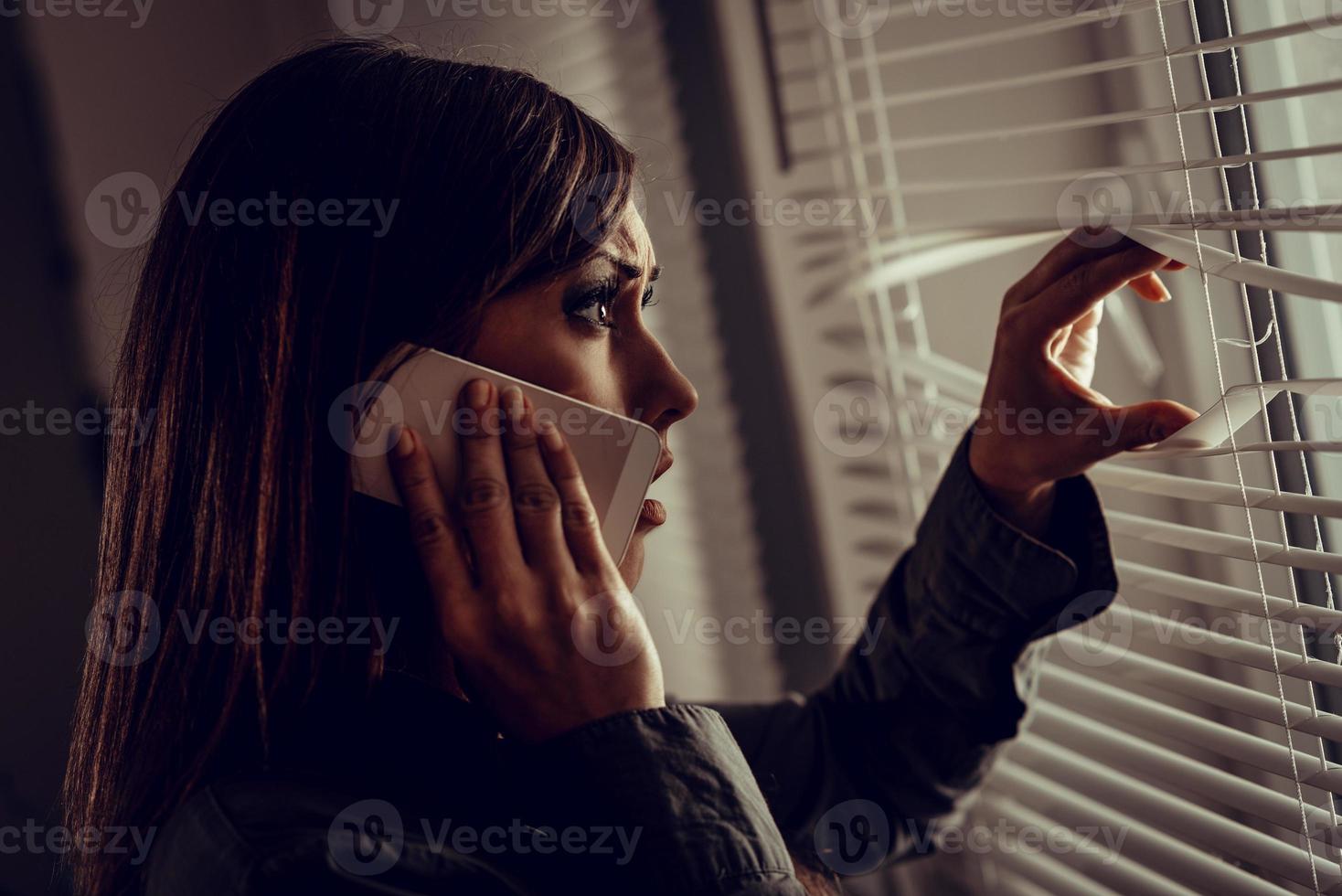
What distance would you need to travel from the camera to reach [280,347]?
0.76 m

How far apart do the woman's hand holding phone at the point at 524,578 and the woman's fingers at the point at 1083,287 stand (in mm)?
401

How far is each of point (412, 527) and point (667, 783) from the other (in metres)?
0.27

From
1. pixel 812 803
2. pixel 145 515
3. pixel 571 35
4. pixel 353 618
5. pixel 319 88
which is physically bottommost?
pixel 812 803

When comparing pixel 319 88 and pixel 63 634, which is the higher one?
pixel 319 88

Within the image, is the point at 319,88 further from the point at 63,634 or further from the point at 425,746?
the point at 63,634

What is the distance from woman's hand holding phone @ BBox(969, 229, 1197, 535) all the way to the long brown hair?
14.5 inches

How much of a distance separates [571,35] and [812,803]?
1.04 m

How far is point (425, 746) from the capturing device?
75cm

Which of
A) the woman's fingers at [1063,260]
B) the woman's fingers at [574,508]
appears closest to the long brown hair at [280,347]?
the woman's fingers at [574,508]

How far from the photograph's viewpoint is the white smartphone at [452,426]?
0.75 metres

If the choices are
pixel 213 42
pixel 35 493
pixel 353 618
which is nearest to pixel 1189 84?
pixel 353 618

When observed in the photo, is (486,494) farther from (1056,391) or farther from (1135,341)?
(1135,341)

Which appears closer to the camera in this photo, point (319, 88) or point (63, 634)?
point (319, 88)

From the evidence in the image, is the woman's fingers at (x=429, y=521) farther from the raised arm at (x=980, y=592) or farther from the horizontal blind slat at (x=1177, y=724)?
the horizontal blind slat at (x=1177, y=724)
